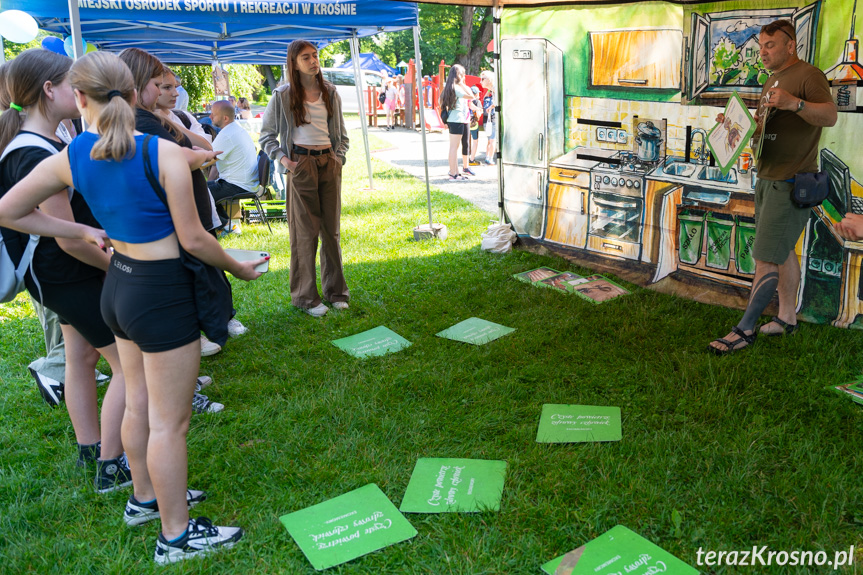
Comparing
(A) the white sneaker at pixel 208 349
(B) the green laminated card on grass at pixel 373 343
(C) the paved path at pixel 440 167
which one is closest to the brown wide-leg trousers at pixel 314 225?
(B) the green laminated card on grass at pixel 373 343

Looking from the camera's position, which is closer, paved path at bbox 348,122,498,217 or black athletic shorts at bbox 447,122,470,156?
paved path at bbox 348,122,498,217

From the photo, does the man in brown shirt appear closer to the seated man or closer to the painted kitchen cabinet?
the painted kitchen cabinet

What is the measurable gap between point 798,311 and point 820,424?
1.67 m

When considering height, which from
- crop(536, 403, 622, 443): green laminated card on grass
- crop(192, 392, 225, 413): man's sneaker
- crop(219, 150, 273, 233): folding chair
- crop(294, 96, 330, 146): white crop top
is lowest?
crop(536, 403, 622, 443): green laminated card on grass

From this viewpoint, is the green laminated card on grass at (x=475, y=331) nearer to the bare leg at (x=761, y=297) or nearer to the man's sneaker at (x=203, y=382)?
the bare leg at (x=761, y=297)

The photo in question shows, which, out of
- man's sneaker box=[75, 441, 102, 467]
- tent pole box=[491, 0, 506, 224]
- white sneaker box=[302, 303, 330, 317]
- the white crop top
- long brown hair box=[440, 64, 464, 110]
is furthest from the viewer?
long brown hair box=[440, 64, 464, 110]

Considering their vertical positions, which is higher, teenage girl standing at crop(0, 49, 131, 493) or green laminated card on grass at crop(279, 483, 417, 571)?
teenage girl standing at crop(0, 49, 131, 493)

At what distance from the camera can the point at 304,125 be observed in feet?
16.5

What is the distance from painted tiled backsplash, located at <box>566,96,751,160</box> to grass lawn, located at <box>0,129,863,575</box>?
1414mm

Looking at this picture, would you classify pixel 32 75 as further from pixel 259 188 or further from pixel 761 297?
pixel 259 188

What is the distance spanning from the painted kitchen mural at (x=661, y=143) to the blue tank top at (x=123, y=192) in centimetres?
443

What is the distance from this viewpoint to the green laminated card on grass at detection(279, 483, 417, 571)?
→ 2.61 meters

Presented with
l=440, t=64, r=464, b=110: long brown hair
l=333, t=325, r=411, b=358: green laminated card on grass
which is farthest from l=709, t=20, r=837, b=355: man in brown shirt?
l=440, t=64, r=464, b=110: long brown hair

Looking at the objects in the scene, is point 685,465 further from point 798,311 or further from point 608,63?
point 608,63
